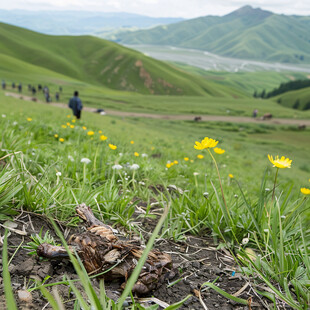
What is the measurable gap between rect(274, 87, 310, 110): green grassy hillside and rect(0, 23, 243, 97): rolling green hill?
28.4 metres

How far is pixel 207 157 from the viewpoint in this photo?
13.9 metres

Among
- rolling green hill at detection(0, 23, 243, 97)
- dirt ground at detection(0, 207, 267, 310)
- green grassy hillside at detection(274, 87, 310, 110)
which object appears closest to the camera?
dirt ground at detection(0, 207, 267, 310)

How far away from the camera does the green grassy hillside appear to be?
106500mm

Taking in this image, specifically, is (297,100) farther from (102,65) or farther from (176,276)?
(176,276)

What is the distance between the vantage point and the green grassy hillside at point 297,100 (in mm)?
106500

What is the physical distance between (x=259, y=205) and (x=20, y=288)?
6.88ft

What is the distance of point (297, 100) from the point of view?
361 feet

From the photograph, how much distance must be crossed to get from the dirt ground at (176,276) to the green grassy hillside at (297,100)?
116220 mm

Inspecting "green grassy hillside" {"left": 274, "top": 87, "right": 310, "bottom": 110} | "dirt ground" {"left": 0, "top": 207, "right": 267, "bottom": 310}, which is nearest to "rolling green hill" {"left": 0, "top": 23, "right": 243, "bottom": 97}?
"green grassy hillside" {"left": 274, "top": 87, "right": 310, "bottom": 110}

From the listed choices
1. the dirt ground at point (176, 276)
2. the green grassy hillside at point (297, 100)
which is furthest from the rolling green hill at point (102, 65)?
the dirt ground at point (176, 276)

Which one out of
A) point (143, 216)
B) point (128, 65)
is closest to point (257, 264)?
point (143, 216)

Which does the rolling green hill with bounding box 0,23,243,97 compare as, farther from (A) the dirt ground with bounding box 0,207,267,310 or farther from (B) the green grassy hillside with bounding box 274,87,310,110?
(A) the dirt ground with bounding box 0,207,267,310

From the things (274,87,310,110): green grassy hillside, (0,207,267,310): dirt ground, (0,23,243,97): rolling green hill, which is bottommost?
Result: (274,87,310,110): green grassy hillside

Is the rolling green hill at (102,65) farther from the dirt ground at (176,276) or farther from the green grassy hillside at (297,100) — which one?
the dirt ground at (176,276)
